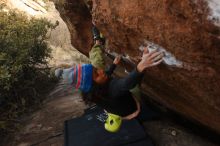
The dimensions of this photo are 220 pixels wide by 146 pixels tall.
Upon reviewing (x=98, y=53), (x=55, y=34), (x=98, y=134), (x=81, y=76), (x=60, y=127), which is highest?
(x=55, y=34)

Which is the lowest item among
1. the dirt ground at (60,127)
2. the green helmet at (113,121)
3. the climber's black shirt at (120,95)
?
the dirt ground at (60,127)

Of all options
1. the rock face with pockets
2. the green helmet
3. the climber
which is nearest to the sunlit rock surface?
the climber

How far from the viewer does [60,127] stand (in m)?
6.65

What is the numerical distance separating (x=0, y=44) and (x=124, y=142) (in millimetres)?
4238

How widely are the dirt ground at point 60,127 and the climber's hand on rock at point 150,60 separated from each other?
2.35 metres

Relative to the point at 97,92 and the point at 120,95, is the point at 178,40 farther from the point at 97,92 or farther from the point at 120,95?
the point at 97,92

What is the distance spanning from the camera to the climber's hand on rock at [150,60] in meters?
3.22

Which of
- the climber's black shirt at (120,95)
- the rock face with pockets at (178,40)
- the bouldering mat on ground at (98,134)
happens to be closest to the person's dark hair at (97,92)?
the climber's black shirt at (120,95)

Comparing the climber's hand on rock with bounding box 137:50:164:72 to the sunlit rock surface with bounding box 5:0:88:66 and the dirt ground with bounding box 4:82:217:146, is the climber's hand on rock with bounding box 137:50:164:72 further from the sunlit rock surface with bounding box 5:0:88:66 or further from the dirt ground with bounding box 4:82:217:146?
the sunlit rock surface with bounding box 5:0:88:66

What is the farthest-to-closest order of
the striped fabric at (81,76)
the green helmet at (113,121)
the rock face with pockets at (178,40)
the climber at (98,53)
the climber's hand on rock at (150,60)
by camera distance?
1. the climber at (98,53)
2. the green helmet at (113,121)
3. the striped fabric at (81,76)
4. the climber's hand on rock at (150,60)
5. the rock face with pockets at (178,40)

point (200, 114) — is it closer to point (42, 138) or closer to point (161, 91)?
point (161, 91)

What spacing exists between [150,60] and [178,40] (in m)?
0.43

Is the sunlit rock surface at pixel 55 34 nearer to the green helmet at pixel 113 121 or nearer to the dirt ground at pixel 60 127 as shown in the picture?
the dirt ground at pixel 60 127

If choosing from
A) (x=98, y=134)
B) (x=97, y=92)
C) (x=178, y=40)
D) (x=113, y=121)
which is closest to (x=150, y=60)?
(x=178, y=40)
